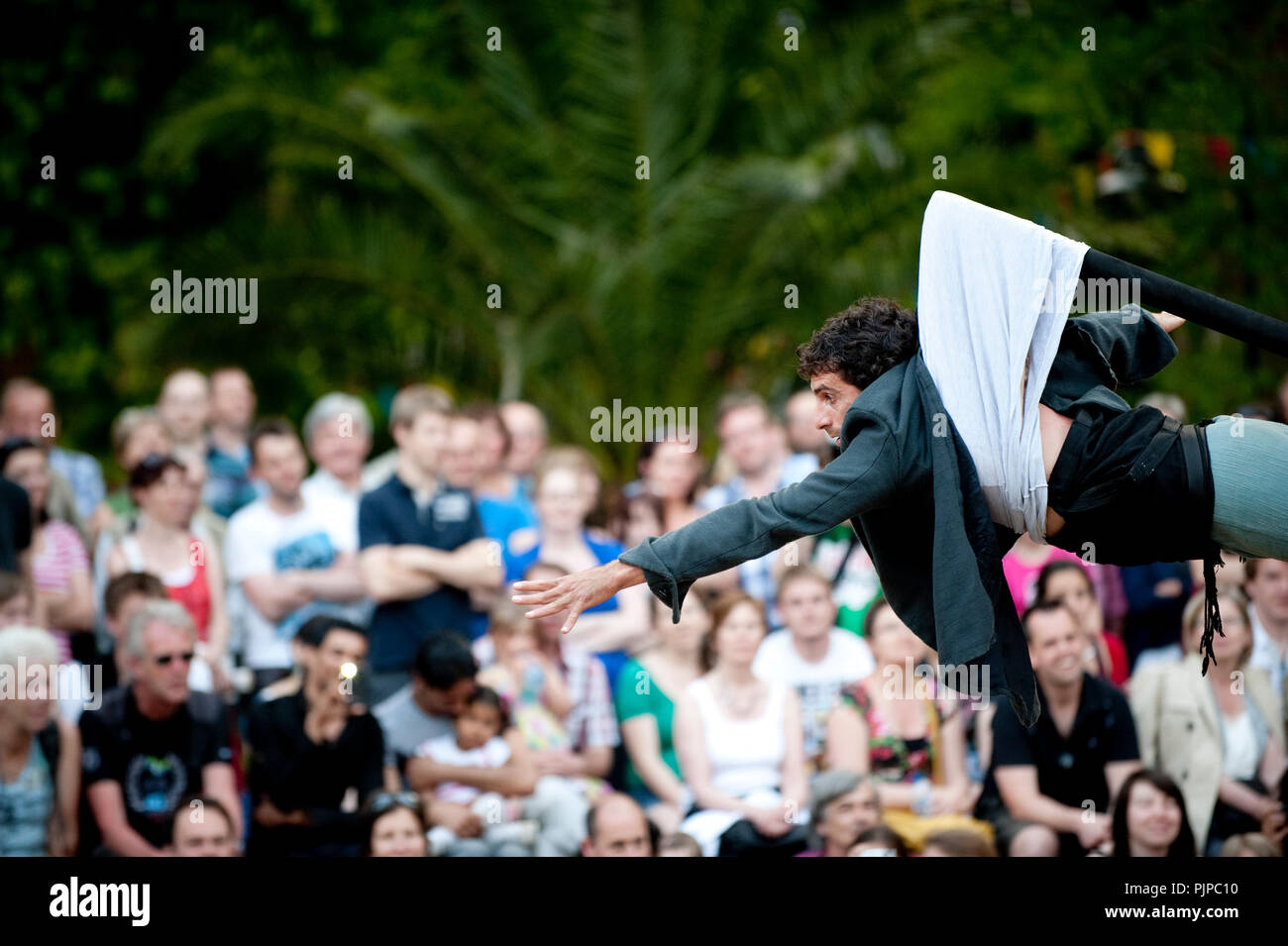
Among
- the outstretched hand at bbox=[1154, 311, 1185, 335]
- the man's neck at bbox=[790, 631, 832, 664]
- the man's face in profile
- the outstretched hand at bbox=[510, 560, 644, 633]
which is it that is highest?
the outstretched hand at bbox=[1154, 311, 1185, 335]

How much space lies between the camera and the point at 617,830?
6.23 metres

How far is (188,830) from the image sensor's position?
6.17m

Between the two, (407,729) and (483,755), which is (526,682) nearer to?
(483,755)

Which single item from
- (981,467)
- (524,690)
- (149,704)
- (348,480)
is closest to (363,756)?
(524,690)

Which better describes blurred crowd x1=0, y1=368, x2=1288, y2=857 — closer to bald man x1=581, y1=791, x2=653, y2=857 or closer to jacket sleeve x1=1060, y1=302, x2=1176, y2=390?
bald man x1=581, y1=791, x2=653, y2=857

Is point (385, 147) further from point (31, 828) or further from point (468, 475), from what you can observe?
point (31, 828)

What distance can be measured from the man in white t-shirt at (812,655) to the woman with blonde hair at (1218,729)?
4.19ft

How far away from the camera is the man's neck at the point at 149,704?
6.42 metres

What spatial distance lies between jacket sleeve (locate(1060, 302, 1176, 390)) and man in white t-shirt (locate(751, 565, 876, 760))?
8.20 feet

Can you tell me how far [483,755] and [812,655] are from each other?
5.13ft

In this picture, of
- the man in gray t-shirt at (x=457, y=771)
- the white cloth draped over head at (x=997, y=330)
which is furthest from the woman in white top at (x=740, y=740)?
the white cloth draped over head at (x=997, y=330)

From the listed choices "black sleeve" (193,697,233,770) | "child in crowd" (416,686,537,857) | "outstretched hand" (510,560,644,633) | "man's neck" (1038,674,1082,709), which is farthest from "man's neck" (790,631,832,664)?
"outstretched hand" (510,560,644,633)

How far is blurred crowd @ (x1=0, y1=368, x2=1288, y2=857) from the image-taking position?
6.30m

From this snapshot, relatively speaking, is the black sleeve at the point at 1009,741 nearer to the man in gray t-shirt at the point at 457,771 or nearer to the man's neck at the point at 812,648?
the man's neck at the point at 812,648
